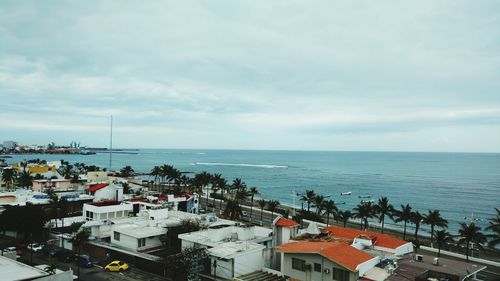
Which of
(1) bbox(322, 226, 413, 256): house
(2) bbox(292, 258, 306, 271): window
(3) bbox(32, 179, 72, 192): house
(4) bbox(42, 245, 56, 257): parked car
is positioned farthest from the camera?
(3) bbox(32, 179, 72, 192): house

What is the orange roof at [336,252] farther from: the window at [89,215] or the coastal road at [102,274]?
the window at [89,215]

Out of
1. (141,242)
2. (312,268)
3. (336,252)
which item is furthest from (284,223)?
(141,242)

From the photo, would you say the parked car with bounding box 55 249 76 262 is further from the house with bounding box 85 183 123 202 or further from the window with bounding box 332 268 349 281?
the house with bounding box 85 183 123 202

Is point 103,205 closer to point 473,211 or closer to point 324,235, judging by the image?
point 324,235

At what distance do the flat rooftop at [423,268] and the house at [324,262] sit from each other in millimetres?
1894

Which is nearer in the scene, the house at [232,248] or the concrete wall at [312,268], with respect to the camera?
the concrete wall at [312,268]

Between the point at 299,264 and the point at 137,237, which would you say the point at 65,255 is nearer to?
the point at 137,237

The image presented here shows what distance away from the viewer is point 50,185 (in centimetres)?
8262

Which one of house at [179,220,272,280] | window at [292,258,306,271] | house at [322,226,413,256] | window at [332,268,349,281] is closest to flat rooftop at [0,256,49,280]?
house at [179,220,272,280]

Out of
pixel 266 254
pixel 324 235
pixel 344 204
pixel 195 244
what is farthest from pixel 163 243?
pixel 344 204

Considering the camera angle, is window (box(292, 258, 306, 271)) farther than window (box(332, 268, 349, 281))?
Yes

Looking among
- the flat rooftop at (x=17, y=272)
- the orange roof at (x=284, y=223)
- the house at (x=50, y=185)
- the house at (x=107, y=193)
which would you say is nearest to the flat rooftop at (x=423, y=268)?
the orange roof at (x=284, y=223)

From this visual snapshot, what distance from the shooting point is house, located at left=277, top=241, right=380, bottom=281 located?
25203mm

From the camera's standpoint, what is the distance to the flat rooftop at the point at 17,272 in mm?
21000
